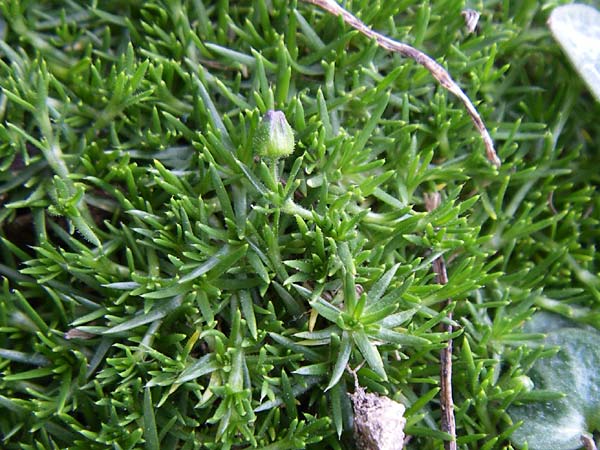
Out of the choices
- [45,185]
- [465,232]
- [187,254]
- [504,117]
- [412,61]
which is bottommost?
[45,185]

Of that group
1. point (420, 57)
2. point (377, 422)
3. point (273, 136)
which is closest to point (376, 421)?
point (377, 422)

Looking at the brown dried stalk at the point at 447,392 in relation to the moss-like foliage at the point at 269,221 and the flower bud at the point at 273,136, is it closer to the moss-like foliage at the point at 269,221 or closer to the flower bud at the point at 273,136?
the moss-like foliage at the point at 269,221

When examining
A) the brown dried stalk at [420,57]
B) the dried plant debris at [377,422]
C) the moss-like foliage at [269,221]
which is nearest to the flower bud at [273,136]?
the moss-like foliage at [269,221]

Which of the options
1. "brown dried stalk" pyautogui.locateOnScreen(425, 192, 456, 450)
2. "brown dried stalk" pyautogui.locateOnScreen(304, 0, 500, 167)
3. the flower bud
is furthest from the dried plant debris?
"brown dried stalk" pyautogui.locateOnScreen(304, 0, 500, 167)

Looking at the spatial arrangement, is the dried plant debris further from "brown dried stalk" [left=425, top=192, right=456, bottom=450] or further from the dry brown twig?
"brown dried stalk" [left=425, top=192, right=456, bottom=450]

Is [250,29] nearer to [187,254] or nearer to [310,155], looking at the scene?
[310,155]

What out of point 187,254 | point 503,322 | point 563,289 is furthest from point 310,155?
point 563,289
